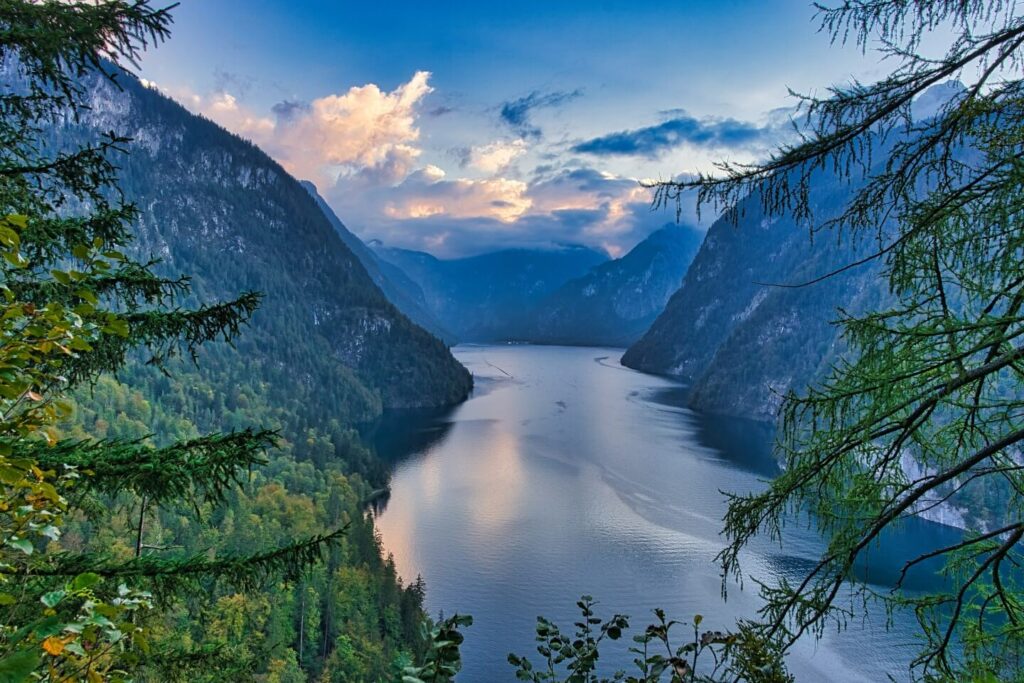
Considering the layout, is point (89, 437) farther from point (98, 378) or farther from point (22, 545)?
point (22, 545)

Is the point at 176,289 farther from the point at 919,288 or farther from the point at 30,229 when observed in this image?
the point at 919,288

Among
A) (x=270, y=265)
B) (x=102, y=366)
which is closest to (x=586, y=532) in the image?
(x=102, y=366)

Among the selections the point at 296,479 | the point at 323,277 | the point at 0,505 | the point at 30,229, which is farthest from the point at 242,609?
the point at 323,277

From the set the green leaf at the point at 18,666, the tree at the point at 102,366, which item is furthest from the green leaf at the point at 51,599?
the tree at the point at 102,366

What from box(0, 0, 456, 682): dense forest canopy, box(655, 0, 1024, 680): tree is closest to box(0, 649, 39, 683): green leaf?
box(0, 0, 456, 682): dense forest canopy

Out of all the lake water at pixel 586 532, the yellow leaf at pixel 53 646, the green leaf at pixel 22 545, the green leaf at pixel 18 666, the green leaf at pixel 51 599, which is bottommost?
the lake water at pixel 586 532

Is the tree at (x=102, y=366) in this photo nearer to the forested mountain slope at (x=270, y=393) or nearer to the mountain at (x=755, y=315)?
the forested mountain slope at (x=270, y=393)
